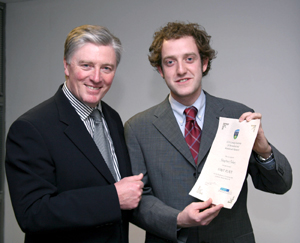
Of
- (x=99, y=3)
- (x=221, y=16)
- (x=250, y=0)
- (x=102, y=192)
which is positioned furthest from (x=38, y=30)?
(x=102, y=192)

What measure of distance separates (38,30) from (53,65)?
1.48 ft

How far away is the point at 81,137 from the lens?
164cm

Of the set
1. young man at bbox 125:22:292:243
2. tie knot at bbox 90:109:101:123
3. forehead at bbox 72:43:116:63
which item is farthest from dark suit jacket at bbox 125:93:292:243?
forehead at bbox 72:43:116:63

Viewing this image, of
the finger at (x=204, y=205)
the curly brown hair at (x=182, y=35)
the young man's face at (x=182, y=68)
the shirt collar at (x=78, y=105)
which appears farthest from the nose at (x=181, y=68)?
the finger at (x=204, y=205)

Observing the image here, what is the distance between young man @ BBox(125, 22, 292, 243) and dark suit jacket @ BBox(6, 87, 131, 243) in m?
0.27

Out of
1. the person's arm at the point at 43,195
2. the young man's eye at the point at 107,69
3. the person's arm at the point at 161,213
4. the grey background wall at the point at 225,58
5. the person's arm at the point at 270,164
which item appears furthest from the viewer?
the grey background wall at the point at 225,58

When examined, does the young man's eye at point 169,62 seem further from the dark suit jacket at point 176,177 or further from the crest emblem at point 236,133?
the crest emblem at point 236,133

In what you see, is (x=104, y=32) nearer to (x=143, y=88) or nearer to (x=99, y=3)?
(x=143, y=88)

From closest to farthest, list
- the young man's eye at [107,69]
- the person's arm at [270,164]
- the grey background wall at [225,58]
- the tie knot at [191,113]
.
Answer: the person's arm at [270,164] < the young man's eye at [107,69] < the tie knot at [191,113] < the grey background wall at [225,58]

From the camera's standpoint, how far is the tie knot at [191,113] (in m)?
1.87

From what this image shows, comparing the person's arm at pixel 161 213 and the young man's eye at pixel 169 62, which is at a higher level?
the young man's eye at pixel 169 62

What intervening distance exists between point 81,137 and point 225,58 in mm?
1776

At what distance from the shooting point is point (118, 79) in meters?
3.30

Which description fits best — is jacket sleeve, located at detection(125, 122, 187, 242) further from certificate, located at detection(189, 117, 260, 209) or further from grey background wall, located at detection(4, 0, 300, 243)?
grey background wall, located at detection(4, 0, 300, 243)
